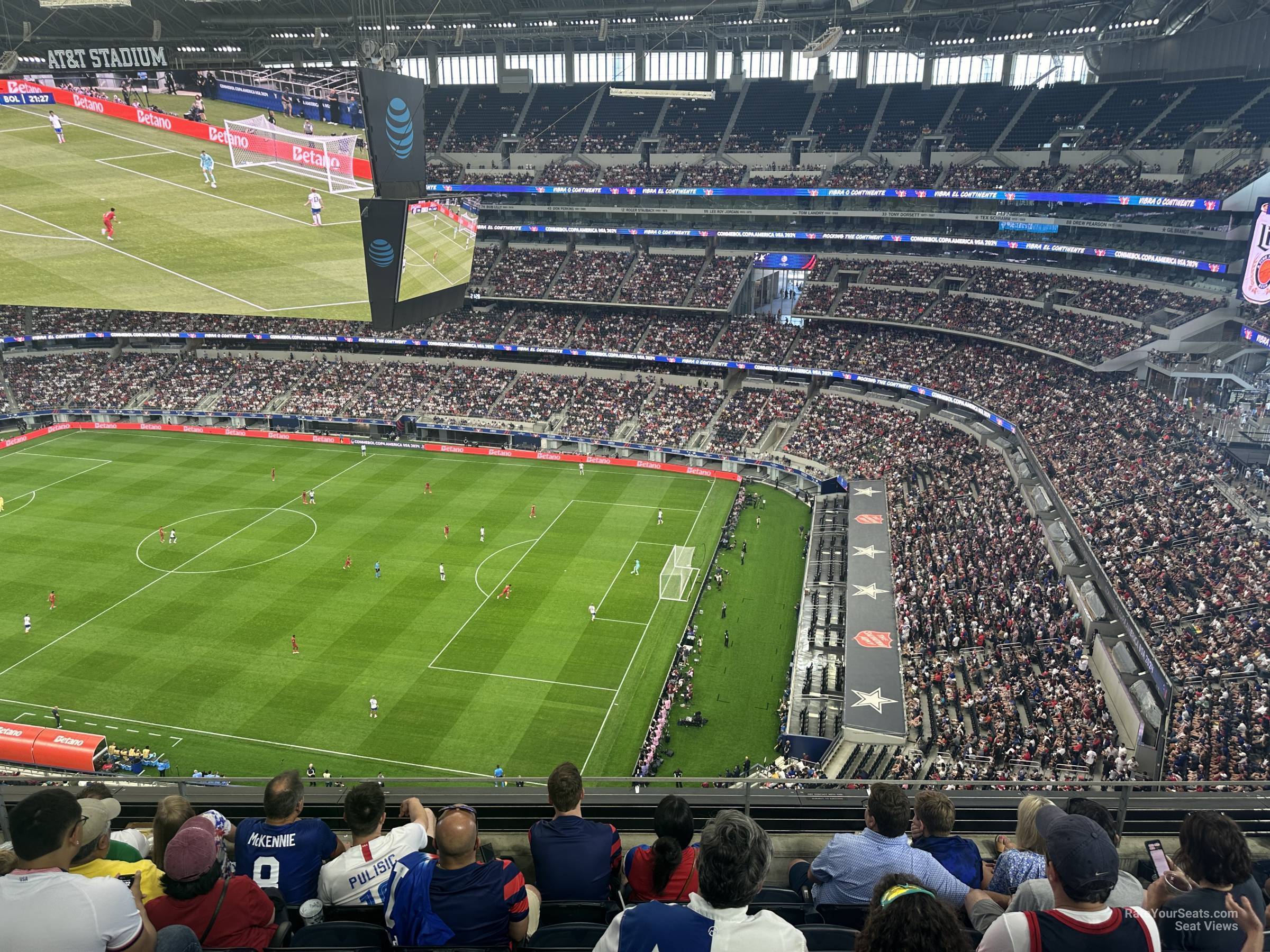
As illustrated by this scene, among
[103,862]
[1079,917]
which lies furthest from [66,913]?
[1079,917]

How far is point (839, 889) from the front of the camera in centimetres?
580

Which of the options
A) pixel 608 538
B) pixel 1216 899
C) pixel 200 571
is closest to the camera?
pixel 1216 899

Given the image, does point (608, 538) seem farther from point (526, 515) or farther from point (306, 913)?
point (306, 913)

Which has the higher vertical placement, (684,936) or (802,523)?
(684,936)

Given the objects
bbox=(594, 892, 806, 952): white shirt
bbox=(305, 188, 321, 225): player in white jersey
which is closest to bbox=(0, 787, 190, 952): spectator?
bbox=(594, 892, 806, 952): white shirt

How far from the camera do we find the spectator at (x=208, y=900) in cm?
475

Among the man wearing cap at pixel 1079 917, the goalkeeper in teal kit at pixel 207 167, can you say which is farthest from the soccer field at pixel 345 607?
the man wearing cap at pixel 1079 917

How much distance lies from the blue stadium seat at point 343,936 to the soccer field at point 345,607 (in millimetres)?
19588

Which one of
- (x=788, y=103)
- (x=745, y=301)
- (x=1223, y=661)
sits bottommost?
(x=1223, y=661)

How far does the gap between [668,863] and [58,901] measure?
330 centimetres

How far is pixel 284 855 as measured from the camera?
235 inches

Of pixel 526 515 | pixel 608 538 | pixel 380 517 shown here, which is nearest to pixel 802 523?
pixel 608 538

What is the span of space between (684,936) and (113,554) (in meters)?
42.4

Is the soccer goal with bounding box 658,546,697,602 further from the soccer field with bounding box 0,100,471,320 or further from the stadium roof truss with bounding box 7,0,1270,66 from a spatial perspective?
the stadium roof truss with bounding box 7,0,1270,66
